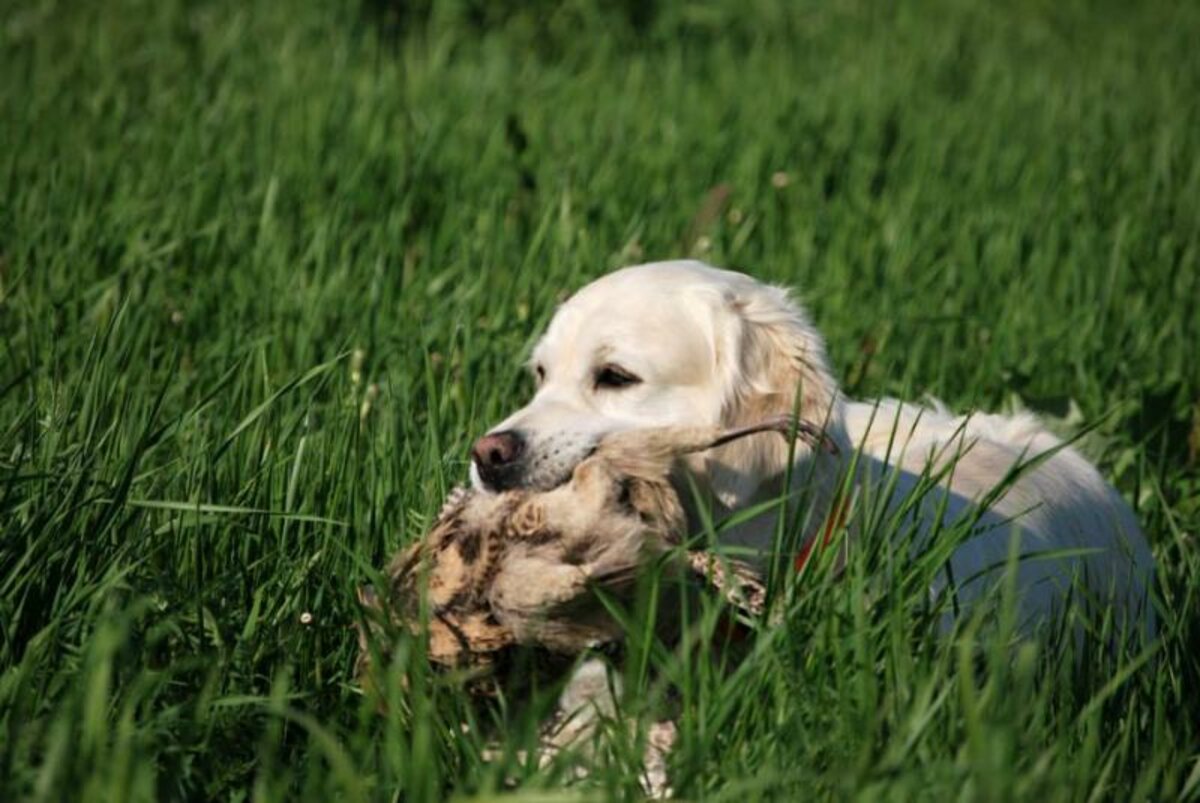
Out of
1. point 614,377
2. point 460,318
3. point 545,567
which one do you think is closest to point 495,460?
point 614,377

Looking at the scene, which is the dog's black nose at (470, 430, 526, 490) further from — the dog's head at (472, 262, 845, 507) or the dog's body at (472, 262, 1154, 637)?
the dog's head at (472, 262, 845, 507)

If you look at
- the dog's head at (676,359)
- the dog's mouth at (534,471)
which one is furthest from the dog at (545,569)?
the dog's head at (676,359)

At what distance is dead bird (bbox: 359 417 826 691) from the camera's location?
2.20 metres

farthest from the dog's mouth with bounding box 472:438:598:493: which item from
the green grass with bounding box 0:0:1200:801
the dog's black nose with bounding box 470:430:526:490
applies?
the green grass with bounding box 0:0:1200:801

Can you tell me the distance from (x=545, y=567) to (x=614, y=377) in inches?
39.1

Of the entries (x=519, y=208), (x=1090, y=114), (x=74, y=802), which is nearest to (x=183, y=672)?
(x=74, y=802)

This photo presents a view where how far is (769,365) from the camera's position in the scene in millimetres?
3082

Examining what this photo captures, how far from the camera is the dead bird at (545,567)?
86.5 inches

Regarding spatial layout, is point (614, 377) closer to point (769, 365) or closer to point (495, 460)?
point (769, 365)

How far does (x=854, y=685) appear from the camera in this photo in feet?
7.24

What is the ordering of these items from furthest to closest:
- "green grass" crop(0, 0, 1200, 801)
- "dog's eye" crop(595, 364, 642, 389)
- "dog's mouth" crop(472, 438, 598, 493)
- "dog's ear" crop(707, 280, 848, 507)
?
1. "dog's eye" crop(595, 364, 642, 389)
2. "dog's ear" crop(707, 280, 848, 507)
3. "dog's mouth" crop(472, 438, 598, 493)
4. "green grass" crop(0, 0, 1200, 801)

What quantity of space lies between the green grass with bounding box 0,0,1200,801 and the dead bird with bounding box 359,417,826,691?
92 millimetres

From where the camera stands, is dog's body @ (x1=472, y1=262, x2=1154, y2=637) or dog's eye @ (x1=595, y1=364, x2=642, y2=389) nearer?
dog's body @ (x1=472, y1=262, x2=1154, y2=637)

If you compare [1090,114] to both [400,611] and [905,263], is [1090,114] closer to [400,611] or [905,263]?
[905,263]
